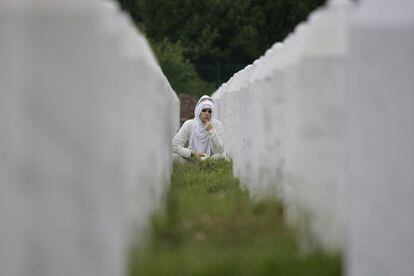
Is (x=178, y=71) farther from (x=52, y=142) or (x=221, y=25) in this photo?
(x=52, y=142)

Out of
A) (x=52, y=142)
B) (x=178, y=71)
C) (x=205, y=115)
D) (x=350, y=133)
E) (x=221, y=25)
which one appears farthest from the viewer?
(x=221, y=25)

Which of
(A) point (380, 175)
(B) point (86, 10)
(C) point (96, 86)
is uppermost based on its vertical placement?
(B) point (86, 10)

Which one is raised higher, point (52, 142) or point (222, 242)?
point (52, 142)

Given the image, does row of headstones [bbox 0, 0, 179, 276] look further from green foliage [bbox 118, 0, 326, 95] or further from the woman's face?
green foliage [bbox 118, 0, 326, 95]

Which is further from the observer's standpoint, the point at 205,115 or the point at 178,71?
the point at 178,71

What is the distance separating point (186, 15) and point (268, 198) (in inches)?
1224

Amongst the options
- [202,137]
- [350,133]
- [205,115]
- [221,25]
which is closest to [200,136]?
[202,137]

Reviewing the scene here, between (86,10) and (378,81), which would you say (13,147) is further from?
(378,81)

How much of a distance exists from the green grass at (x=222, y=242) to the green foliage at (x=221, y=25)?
27.3 metres

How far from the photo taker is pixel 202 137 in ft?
55.7

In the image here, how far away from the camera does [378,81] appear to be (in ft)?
18.1

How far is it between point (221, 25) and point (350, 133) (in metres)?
33.3

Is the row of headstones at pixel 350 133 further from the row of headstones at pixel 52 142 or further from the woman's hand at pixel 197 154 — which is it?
the woman's hand at pixel 197 154

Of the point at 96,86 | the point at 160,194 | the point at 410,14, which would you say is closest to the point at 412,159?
the point at 410,14
